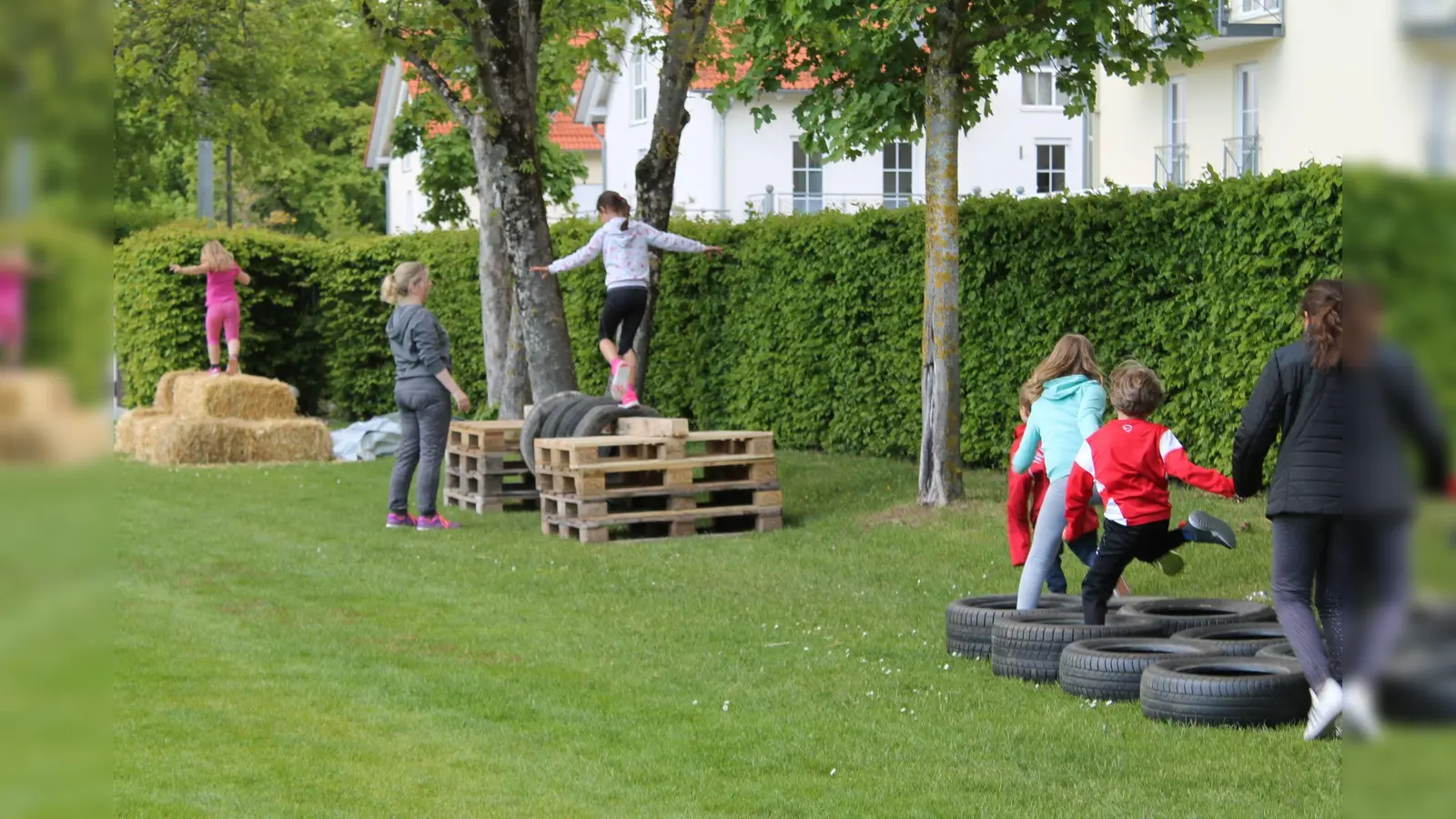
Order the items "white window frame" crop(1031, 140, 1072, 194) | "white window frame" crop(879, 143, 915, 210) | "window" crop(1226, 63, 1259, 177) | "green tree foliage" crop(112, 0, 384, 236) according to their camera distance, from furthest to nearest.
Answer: "white window frame" crop(1031, 140, 1072, 194)
"white window frame" crop(879, 143, 915, 210)
"window" crop(1226, 63, 1259, 177)
"green tree foliage" crop(112, 0, 384, 236)

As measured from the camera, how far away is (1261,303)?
11.6 meters

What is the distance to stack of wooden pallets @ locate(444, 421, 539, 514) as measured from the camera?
1426 cm

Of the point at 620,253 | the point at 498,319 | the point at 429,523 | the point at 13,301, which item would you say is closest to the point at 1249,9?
the point at 498,319

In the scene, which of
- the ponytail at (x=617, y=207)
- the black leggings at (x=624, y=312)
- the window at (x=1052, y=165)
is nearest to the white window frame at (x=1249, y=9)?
the ponytail at (x=617, y=207)

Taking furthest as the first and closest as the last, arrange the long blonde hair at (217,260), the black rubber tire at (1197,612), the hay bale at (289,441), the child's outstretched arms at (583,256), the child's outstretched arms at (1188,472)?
1. the hay bale at (289,441)
2. the long blonde hair at (217,260)
3. the child's outstretched arms at (583,256)
4. the black rubber tire at (1197,612)
5. the child's outstretched arms at (1188,472)

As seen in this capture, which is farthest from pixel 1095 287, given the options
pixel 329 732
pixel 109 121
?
pixel 109 121

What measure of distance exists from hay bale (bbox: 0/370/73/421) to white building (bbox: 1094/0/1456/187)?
0.40 metres

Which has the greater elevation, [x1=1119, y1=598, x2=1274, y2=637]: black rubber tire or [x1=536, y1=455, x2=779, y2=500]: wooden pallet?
[x1=536, y1=455, x2=779, y2=500]: wooden pallet

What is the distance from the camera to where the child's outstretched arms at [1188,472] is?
21.2 feet

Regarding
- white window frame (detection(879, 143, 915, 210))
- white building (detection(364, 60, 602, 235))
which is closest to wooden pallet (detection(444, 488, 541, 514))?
white window frame (detection(879, 143, 915, 210))

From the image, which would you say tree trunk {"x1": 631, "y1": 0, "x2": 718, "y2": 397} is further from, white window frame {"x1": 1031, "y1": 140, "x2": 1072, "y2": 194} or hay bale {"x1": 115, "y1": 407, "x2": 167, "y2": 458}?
white window frame {"x1": 1031, "y1": 140, "x2": 1072, "y2": 194}

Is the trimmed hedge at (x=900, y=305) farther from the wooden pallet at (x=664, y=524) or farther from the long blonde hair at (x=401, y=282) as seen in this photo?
the wooden pallet at (x=664, y=524)

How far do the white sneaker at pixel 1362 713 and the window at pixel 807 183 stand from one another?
38.8 meters

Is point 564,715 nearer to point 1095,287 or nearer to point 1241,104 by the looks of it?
point 1095,287
